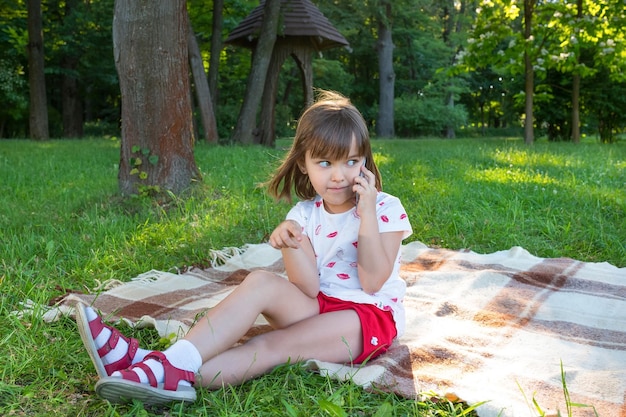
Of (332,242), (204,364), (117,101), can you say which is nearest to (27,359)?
(204,364)

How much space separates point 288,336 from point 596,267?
2.23m

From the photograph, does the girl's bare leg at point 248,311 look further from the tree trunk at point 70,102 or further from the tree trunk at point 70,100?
the tree trunk at point 70,102

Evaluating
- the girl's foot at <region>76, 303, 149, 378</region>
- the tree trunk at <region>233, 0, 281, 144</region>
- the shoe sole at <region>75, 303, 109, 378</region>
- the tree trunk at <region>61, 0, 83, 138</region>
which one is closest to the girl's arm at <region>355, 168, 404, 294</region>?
the girl's foot at <region>76, 303, 149, 378</region>

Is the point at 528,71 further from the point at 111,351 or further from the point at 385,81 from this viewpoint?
the point at 385,81

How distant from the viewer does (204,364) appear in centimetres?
202

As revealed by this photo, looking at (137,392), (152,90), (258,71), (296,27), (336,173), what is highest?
(296,27)

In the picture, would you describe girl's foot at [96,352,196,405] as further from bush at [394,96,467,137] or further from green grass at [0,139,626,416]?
bush at [394,96,467,137]

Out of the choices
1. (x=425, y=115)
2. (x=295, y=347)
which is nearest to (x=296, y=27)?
(x=295, y=347)

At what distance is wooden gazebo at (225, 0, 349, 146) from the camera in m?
10.4

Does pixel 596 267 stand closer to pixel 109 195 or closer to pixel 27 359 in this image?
pixel 27 359

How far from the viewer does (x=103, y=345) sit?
1962 millimetres

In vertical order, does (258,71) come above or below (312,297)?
above

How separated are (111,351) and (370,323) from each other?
975 mm

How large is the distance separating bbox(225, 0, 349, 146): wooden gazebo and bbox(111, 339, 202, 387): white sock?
858cm
